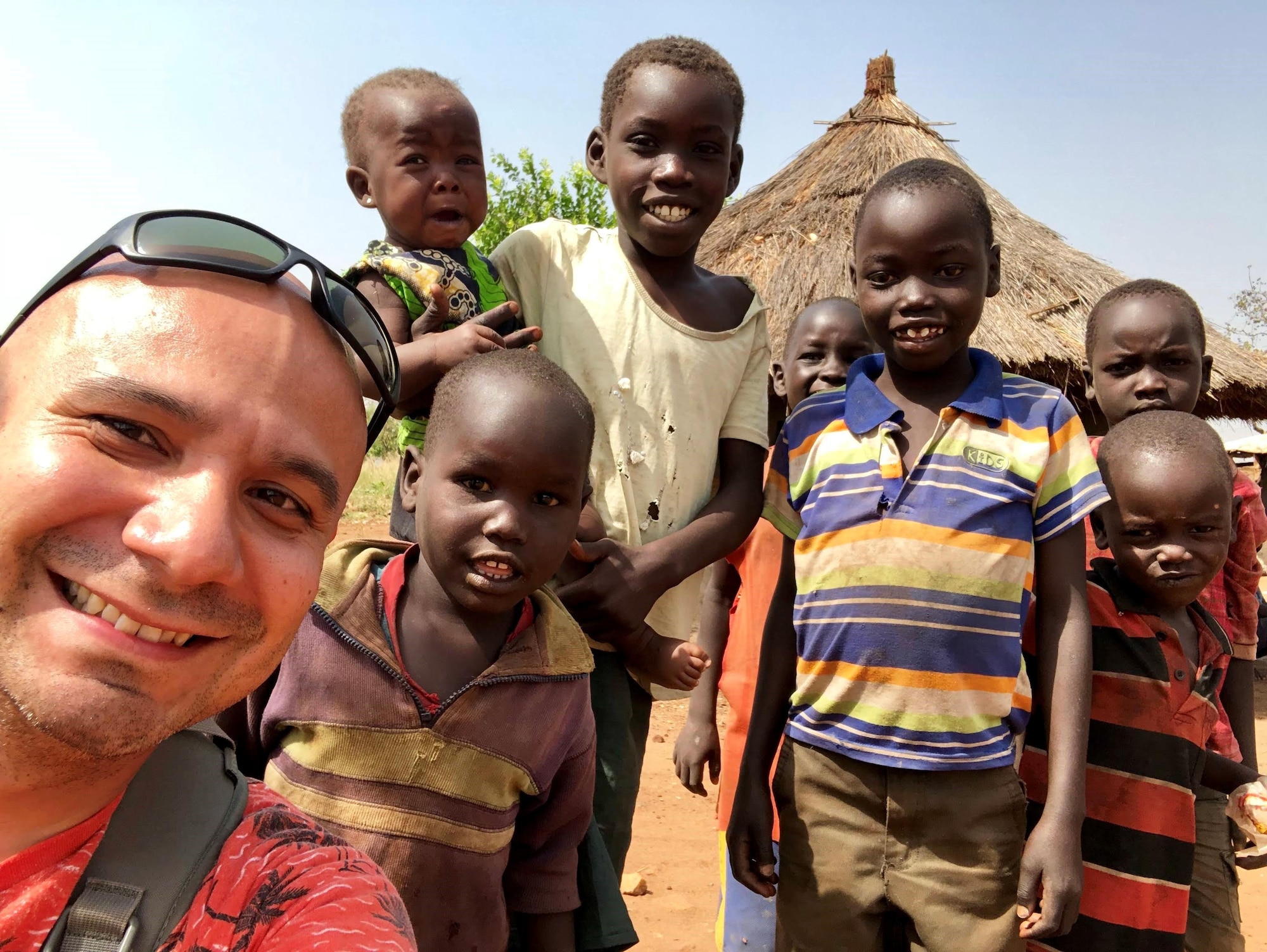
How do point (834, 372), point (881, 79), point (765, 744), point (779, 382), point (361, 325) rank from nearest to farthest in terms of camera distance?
1. point (361, 325)
2. point (765, 744)
3. point (834, 372)
4. point (779, 382)
5. point (881, 79)

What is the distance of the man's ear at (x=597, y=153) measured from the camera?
265 centimetres

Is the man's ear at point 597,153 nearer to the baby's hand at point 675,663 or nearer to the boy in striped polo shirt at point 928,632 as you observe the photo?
the boy in striped polo shirt at point 928,632

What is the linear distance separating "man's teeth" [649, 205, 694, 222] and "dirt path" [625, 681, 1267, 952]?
3218 millimetres

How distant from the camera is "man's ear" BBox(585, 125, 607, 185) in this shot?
2654 millimetres

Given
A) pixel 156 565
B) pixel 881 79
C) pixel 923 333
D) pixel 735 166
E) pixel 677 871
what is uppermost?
pixel 881 79

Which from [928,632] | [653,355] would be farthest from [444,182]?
[928,632]

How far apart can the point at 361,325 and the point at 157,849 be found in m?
0.70

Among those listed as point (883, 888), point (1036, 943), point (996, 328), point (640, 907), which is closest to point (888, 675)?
point (883, 888)

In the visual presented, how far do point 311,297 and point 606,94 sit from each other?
1.68 m

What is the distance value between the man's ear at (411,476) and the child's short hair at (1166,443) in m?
1.82

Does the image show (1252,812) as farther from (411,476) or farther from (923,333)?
(411,476)

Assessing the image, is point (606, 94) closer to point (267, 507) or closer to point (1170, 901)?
point (267, 507)

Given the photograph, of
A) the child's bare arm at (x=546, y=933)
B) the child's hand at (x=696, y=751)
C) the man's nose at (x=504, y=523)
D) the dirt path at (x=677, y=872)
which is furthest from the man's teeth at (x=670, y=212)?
the dirt path at (x=677, y=872)

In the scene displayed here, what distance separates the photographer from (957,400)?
2.27m
